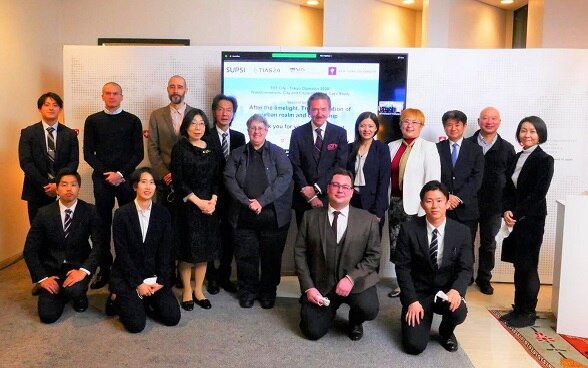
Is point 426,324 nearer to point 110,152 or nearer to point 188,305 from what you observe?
point 188,305

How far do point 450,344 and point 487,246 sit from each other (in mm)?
1482

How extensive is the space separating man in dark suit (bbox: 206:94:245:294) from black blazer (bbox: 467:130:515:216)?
1.93 metres

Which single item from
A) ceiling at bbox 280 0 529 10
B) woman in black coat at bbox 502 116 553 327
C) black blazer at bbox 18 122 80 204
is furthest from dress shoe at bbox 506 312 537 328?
ceiling at bbox 280 0 529 10

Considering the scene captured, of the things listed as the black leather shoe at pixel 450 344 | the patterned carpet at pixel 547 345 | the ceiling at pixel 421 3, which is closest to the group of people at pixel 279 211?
the black leather shoe at pixel 450 344

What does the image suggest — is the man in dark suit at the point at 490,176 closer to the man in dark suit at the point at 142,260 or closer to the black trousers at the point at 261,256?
the black trousers at the point at 261,256

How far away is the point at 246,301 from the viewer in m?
3.84

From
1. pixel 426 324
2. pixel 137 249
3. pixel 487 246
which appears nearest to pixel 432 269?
pixel 426 324

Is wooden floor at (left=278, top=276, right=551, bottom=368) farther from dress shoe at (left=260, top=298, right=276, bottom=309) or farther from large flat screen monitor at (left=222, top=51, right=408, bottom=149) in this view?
large flat screen monitor at (left=222, top=51, right=408, bottom=149)

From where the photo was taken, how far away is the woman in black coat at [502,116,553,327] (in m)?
3.45

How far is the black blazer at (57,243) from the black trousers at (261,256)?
1.03 m

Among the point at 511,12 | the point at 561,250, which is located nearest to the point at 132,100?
the point at 561,250

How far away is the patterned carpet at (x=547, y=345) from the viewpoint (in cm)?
301

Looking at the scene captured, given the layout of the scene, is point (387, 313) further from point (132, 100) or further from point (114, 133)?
point (132, 100)

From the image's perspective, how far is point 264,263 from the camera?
392 centimetres
